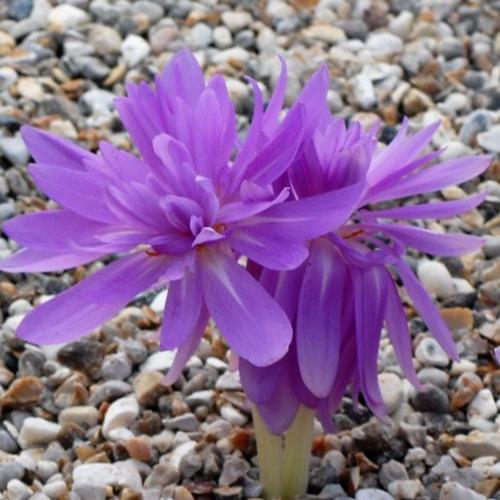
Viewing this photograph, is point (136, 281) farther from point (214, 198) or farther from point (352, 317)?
point (352, 317)

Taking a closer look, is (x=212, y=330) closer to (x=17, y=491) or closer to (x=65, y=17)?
(x=17, y=491)

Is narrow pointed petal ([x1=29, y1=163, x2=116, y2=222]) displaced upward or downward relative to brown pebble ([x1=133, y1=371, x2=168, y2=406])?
upward

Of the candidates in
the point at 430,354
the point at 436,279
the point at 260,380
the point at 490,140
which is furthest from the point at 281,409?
the point at 490,140

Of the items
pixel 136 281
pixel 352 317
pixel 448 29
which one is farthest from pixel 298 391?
pixel 448 29

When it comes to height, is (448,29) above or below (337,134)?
below

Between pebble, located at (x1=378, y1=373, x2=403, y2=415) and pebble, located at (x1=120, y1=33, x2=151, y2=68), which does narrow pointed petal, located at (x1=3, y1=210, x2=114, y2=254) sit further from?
pebble, located at (x1=120, y1=33, x2=151, y2=68)

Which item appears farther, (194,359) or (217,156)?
(194,359)

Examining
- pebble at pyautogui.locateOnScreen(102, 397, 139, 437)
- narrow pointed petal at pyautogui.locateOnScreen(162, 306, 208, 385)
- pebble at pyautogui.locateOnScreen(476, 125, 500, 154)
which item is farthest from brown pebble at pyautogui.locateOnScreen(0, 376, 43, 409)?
pebble at pyautogui.locateOnScreen(476, 125, 500, 154)
